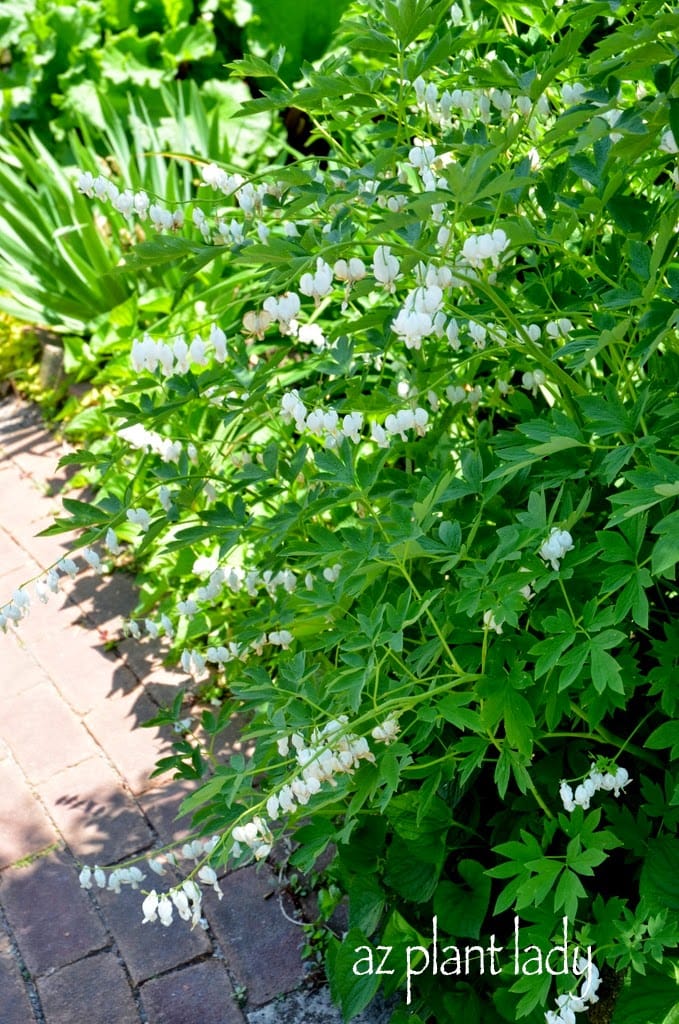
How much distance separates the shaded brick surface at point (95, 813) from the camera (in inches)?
114

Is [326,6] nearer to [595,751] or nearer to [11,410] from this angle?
[11,410]

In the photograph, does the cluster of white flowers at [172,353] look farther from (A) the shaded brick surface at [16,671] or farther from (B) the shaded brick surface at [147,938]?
(A) the shaded brick surface at [16,671]

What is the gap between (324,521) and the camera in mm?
3342

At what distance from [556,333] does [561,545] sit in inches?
24.1

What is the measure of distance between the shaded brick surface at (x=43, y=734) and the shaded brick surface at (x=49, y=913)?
344 mm

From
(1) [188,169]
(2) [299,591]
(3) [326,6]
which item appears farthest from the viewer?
(3) [326,6]

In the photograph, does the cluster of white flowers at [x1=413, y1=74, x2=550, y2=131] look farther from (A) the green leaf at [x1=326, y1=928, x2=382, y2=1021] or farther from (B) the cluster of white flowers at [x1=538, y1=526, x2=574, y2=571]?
(A) the green leaf at [x1=326, y1=928, x2=382, y2=1021]

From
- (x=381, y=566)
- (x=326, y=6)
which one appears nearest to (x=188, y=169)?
(x=326, y=6)

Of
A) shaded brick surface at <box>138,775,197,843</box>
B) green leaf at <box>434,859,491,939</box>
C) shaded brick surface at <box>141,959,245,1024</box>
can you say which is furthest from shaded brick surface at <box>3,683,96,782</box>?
green leaf at <box>434,859,491,939</box>

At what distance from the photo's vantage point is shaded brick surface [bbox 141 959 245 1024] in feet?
8.02

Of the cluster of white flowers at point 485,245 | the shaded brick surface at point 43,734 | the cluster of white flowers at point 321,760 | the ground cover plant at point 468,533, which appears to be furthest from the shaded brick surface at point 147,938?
the cluster of white flowers at point 485,245

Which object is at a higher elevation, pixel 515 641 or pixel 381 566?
pixel 381 566

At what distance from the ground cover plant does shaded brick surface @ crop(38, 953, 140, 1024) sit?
49 centimetres

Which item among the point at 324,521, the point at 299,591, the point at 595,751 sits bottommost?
the point at 324,521
